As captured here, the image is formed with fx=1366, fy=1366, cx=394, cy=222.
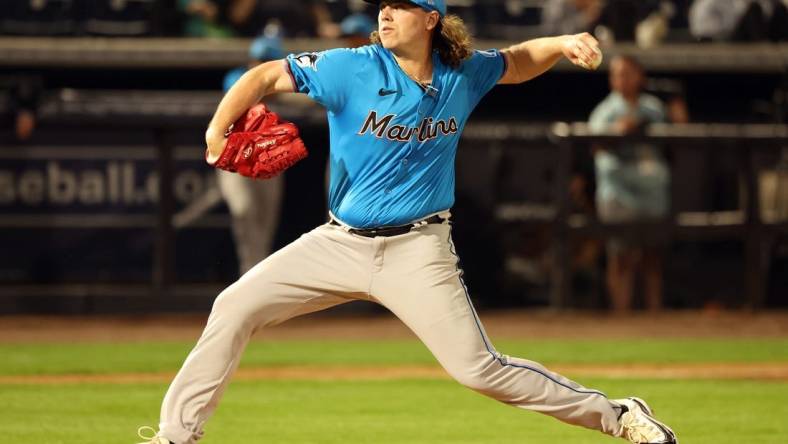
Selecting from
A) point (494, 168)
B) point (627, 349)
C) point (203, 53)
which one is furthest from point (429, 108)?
point (203, 53)

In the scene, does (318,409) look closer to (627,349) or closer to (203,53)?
(627,349)

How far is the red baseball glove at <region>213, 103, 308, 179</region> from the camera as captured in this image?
15.8ft

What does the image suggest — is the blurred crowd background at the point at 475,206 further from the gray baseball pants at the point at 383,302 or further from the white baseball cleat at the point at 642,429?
the white baseball cleat at the point at 642,429

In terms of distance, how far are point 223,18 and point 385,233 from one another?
8.49m

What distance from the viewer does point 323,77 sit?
16.1ft

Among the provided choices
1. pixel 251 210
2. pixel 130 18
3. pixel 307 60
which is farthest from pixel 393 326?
pixel 307 60

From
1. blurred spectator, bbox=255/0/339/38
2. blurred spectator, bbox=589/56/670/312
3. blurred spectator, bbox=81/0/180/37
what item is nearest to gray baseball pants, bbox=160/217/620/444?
blurred spectator, bbox=589/56/670/312

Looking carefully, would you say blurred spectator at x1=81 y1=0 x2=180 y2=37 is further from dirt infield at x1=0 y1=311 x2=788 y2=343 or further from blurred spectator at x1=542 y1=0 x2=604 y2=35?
blurred spectator at x1=542 y1=0 x2=604 y2=35

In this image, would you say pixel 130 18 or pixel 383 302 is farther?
pixel 130 18

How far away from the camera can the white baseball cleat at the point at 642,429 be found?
5.03 metres

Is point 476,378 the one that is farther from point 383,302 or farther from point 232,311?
point 232,311

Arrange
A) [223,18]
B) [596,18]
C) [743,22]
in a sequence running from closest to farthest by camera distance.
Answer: [596,18], [223,18], [743,22]

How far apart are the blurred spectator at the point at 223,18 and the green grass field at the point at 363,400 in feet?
12.8

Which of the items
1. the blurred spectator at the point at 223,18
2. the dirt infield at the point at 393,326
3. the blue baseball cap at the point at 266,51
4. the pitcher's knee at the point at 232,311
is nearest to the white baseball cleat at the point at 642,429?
the pitcher's knee at the point at 232,311
